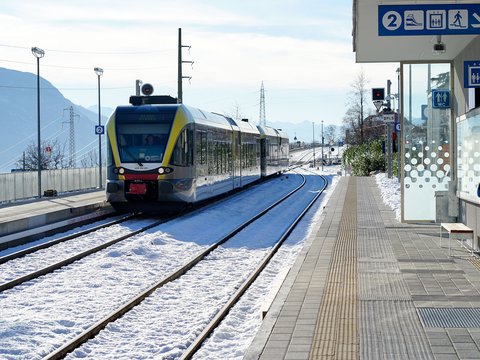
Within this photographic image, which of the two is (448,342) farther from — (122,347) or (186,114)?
(186,114)

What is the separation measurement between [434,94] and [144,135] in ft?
26.0

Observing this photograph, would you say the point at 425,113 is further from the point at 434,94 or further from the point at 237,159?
the point at 237,159

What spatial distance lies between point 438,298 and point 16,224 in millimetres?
12161

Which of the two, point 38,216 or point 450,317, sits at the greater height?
point 38,216

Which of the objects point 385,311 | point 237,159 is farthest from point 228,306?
point 237,159

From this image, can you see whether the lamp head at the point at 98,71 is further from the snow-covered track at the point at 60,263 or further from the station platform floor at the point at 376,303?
the station platform floor at the point at 376,303

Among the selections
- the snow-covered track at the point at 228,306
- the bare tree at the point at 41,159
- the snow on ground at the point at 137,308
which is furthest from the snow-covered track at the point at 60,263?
the bare tree at the point at 41,159

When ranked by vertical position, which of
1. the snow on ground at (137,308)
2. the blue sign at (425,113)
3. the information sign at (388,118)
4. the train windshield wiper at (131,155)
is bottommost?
the snow on ground at (137,308)

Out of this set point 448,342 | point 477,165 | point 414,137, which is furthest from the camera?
point 414,137

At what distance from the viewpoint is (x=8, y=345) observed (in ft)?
26.8

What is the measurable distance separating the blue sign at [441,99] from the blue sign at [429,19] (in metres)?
6.29

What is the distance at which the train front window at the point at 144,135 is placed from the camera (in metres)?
21.2

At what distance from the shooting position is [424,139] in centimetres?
1781

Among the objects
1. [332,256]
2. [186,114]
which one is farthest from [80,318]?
[186,114]
